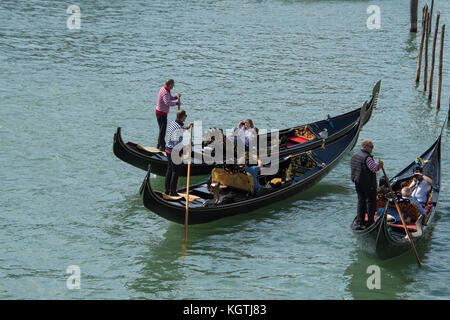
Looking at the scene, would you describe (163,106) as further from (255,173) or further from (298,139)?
(298,139)

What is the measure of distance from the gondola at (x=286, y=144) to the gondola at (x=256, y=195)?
0.93 ft

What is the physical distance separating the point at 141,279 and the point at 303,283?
6.10 ft

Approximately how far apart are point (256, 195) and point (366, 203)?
1.72 metres

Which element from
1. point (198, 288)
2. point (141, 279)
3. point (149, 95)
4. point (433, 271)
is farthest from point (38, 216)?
point (149, 95)

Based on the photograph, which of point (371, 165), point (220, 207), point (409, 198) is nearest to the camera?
point (371, 165)

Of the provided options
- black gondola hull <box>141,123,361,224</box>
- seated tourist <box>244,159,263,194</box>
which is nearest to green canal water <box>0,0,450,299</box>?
black gondola hull <box>141,123,361,224</box>

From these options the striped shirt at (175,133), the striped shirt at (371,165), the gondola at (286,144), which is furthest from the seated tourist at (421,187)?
the striped shirt at (175,133)

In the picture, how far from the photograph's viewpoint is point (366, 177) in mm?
7742

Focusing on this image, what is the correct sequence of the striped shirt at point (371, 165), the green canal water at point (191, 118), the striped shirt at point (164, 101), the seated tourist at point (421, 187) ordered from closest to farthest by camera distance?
the striped shirt at point (371, 165)
the green canal water at point (191, 118)
the seated tourist at point (421, 187)
the striped shirt at point (164, 101)

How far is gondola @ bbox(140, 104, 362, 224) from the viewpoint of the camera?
834 centimetres

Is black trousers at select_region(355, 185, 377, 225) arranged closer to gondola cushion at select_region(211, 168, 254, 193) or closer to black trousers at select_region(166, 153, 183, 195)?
gondola cushion at select_region(211, 168, 254, 193)

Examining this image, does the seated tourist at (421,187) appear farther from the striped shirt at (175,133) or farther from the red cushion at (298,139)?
the striped shirt at (175,133)

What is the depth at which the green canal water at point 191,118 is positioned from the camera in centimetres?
778

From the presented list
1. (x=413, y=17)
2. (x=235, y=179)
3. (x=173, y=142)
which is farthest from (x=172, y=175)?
(x=413, y=17)
